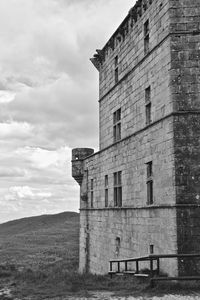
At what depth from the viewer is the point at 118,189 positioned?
65.0 ft

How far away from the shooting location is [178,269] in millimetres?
12961

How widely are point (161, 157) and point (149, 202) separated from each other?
87.2 inches

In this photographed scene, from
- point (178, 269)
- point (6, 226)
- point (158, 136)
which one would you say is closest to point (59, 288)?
point (178, 269)

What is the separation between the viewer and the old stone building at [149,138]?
1358cm

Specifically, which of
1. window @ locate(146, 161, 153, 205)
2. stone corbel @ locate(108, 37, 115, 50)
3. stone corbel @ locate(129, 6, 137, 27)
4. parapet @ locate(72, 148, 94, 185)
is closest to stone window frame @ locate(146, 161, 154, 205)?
window @ locate(146, 161, 153, 205)

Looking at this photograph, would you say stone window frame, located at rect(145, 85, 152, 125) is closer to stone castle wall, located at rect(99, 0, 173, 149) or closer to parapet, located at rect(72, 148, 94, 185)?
stone castle wall, located at rect(99, 0, 173, 149)

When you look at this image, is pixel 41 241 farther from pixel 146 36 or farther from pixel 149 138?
pixel 146 36

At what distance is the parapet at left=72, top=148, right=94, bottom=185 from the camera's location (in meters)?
25.8

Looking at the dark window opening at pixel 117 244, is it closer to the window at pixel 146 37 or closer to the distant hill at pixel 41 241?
the window at pixel 146 37

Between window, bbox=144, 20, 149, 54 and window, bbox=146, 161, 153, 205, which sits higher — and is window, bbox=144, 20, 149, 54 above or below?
above

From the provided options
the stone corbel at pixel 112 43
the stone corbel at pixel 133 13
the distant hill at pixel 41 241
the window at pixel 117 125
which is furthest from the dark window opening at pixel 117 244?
the distant hill at pixel 41 241

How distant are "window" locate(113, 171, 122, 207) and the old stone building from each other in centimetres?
5

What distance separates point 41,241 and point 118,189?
140 ft

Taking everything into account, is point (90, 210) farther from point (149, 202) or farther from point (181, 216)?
point (181, 216)
